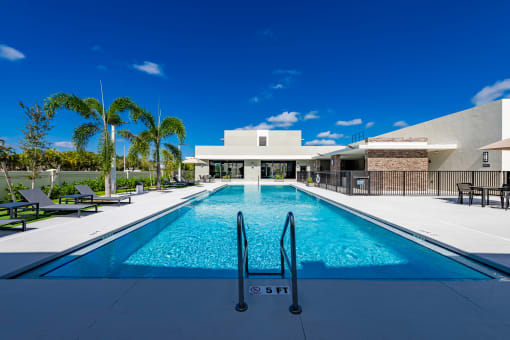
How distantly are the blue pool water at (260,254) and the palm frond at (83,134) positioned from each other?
28.1ft

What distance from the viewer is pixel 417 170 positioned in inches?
605

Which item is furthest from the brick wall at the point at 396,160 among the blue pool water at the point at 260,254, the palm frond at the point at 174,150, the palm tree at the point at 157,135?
the palm frond at the point at 174,150

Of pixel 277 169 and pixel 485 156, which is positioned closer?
pixel 485 156

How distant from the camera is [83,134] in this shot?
12070mm

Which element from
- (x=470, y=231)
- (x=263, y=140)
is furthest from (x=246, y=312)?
(x=263, y=140)

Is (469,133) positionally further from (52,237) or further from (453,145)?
(52,237)

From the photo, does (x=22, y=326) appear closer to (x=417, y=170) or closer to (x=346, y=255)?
(x=346, y=255)

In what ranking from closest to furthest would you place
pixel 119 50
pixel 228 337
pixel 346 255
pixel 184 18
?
pixel 228 337
pixel 346 255
pixel 184 18
pixel 119 50

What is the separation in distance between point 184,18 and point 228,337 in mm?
22032

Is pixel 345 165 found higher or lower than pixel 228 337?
higher

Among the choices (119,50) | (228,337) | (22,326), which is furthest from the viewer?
(119,50)

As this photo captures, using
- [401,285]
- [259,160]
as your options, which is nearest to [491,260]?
[401,285]

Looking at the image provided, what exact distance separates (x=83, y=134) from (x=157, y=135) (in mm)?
4844

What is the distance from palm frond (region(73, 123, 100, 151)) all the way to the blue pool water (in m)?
8.55
